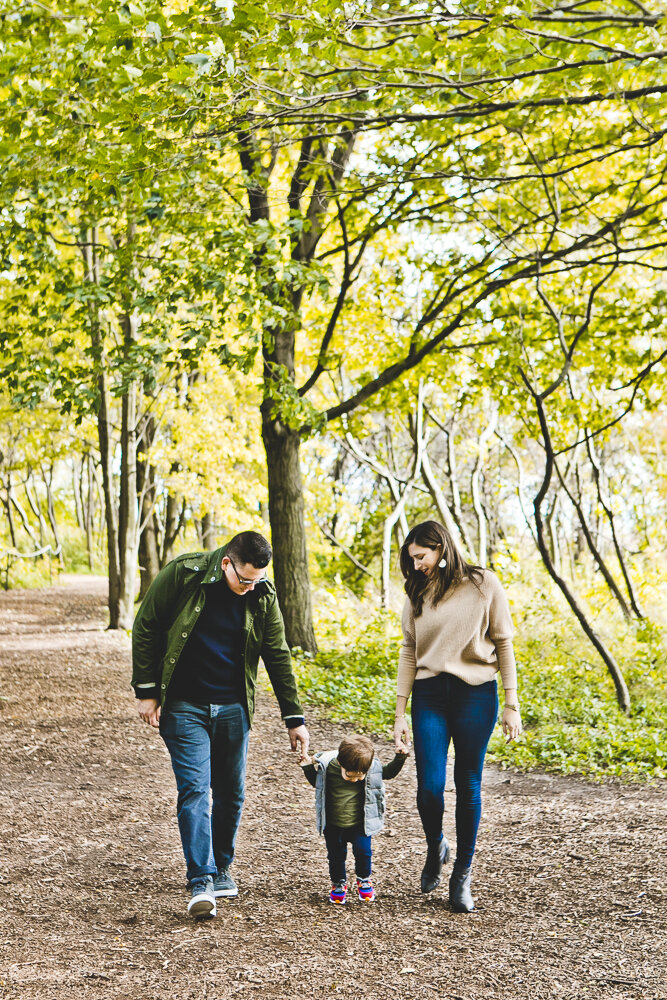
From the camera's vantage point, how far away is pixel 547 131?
9492mm

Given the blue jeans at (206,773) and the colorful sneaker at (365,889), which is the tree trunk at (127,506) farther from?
the colorful sneaker at (365,889)

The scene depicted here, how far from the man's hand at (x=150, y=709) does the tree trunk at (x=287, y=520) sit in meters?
6.57

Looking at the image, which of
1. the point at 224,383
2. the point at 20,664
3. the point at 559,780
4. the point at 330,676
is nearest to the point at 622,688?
the point at 559,780

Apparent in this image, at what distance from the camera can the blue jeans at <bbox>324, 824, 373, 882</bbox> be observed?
13.7 feet

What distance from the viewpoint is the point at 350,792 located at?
4160 millimetres

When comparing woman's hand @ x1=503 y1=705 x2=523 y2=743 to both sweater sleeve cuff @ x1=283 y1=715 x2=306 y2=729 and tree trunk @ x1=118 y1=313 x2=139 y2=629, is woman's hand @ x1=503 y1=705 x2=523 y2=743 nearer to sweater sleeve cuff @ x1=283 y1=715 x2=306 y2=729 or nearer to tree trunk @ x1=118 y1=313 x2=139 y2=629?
sweater sleeve cuff @ x1=283 y1=715 x2=306 y2=729

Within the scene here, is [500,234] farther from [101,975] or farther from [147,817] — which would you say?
[101,975]

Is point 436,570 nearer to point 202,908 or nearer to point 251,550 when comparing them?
point 251,550

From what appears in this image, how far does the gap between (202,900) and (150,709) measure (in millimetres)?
936

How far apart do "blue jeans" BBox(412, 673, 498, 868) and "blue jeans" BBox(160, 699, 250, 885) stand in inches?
36.7

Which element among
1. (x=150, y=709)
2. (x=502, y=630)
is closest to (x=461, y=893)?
(x=502, y=630)

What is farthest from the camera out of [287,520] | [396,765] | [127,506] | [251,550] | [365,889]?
[127,506]

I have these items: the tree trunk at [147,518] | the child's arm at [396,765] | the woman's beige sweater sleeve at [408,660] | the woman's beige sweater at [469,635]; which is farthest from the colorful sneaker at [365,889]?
the tree trunk at [147,518]

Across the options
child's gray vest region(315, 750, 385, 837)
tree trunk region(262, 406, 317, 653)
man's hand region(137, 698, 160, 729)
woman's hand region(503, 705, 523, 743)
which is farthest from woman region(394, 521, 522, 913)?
tree trunk region(262, 406, 317, 653)
